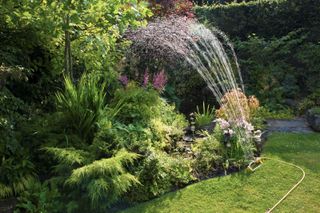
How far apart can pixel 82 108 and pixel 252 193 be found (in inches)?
92.4

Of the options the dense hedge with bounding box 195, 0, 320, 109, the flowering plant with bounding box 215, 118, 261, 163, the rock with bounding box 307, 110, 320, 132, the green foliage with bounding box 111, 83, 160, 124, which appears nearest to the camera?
the flowering plant with bounding box 215, 118, 261, 163

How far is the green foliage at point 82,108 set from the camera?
16.4 ft

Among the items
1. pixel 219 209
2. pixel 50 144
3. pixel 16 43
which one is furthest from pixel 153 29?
pixel 219 209

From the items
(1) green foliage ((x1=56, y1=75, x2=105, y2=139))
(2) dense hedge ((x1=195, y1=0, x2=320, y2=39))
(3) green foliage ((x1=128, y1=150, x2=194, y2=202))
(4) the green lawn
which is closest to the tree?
(1) green foliage ((x1=56, y1=75, x2=105, y2=139))

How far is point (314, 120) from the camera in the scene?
683 centimetres

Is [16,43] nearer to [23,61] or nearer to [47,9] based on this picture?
[23,61]

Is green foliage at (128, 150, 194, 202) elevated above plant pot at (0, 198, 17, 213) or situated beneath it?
elevated above

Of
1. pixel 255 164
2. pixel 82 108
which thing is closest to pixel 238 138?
pixel 255 164

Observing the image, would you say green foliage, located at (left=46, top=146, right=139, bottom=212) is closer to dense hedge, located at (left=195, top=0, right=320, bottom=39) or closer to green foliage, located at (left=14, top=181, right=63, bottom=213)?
green foliage, located at (left=14, top=181, right=63, bottom=213)

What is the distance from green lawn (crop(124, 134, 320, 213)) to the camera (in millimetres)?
4383

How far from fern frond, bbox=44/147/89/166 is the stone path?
11.9 feet

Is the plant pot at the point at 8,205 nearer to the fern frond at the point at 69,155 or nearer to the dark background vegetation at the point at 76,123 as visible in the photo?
the dark background vegetation at the point at 76,123

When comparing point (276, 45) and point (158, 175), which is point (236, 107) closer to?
point (158, 175)

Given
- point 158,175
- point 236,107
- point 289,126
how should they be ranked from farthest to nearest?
point 289,126
point 236,107
point 158,175
